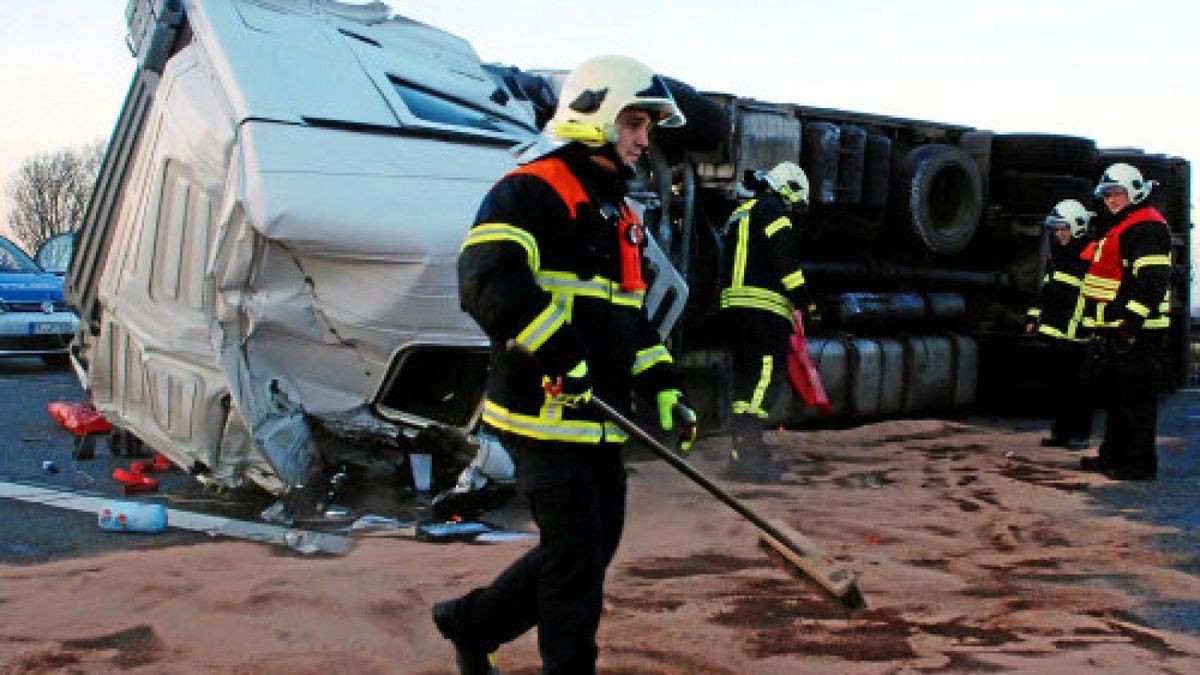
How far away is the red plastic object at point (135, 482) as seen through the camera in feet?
21.6

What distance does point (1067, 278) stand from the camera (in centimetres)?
941

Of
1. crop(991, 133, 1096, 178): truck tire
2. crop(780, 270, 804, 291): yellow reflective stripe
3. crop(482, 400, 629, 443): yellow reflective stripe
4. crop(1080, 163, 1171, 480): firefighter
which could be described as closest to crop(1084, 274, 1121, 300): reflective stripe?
crop(1080, 163, 1171, 480): firefighter

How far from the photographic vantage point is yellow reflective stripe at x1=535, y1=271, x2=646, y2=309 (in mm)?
3242

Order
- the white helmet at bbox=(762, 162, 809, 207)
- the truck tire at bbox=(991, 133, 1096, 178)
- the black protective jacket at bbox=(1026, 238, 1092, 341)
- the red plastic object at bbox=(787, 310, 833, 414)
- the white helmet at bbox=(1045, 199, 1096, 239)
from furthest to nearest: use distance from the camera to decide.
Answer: the truck tire at bbox=(991, 133, 1096, 178), the white helmet at bbox=(1045, 199, 1096, 239), the black protective jacket at bbox=(1026, 238, 1092, 341), the red plastic object at bbox=(787, 310, 833, 414), the white helmet at bbox=(762, 162, 809, 207)

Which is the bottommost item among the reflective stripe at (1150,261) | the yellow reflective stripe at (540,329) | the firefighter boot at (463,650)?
the firefighter boot at (463,650)

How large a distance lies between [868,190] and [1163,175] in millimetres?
4004

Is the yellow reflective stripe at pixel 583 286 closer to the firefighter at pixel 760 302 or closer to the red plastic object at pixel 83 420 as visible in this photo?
the firefighter at pixel 760 302

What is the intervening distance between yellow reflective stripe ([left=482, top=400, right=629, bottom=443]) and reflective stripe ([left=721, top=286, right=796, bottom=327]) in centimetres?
451

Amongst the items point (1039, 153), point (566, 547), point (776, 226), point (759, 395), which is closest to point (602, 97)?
point (566, 547)

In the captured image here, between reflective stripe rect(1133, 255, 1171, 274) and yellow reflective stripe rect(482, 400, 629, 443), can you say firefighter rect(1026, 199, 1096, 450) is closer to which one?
reflective stripe rect(1133, 255, 1171, 274)

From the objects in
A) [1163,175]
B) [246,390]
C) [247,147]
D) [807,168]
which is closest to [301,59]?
[247,147]

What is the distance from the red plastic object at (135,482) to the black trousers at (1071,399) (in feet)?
19.1

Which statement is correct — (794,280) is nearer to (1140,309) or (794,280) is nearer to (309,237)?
(1140,309)

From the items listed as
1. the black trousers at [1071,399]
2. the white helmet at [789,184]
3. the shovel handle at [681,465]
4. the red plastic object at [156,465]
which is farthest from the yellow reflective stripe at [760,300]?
the shovel handle at [681,465]
